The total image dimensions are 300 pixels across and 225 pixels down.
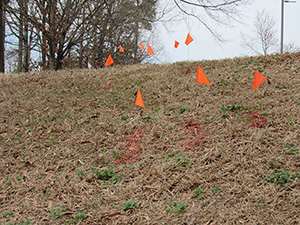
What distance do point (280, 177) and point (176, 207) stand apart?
1.30 meters

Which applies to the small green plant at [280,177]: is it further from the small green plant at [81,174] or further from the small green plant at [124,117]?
the small green plant at [124,117]

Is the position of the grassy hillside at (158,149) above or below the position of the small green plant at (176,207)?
above

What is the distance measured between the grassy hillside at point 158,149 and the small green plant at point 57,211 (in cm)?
1

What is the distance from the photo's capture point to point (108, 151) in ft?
13.5

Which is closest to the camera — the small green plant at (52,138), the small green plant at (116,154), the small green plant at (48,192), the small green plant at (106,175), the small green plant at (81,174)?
the small green plant at (48,192)

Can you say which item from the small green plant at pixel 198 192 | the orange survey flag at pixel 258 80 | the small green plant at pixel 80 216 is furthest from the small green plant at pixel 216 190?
the orange survey flag at pixel 258 80

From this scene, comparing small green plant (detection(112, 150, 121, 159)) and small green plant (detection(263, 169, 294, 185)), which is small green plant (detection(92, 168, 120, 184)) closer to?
small green plant (detection(112, 150, 121, 159))

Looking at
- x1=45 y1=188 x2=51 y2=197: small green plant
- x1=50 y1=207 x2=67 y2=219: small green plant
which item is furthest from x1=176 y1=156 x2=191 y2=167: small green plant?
x1=45 y1=188 x2=51 y2=197: small green plant

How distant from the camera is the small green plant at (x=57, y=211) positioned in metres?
2.93

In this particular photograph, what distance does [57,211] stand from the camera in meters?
2.98

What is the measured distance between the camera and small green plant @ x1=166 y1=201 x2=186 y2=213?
277 centimetres

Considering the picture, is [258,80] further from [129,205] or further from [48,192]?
[48,192]

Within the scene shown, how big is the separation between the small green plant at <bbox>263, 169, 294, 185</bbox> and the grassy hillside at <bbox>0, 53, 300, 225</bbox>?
12mm

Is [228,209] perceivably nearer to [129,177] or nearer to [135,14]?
[129,177]
